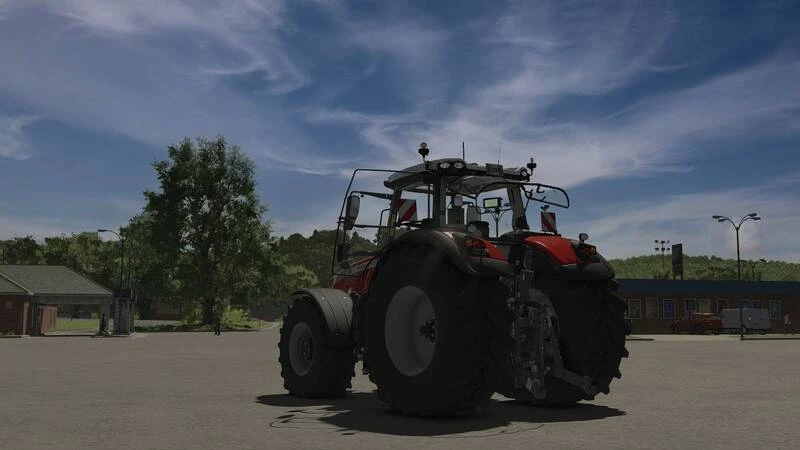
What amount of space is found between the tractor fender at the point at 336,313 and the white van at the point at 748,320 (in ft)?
181

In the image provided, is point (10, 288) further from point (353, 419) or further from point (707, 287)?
point (707, 287)

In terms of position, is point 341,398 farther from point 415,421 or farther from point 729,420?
point 729,420

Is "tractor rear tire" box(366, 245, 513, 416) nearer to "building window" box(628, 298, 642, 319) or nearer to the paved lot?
the paved lot

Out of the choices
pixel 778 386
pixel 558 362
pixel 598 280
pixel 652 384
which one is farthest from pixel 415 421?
pixel 778 386

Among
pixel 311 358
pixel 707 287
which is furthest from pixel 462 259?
pixel 707 287

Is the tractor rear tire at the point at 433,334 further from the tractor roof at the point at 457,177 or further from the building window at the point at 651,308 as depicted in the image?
the building window at the point at 651,308

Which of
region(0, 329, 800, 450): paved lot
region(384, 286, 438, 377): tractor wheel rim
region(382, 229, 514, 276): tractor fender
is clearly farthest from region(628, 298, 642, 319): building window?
region(382, 229, 514, 276): tractor fender

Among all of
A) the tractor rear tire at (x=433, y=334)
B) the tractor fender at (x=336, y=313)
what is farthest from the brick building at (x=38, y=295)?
the tractor rear tire at (x=433, y=334)

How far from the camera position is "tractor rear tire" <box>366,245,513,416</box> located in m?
7.14

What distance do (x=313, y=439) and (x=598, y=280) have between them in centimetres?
386

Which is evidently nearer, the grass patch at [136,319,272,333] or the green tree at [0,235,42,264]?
the grass patch at [136,319,272,333]

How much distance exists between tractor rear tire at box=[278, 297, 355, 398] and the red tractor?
0.02 m

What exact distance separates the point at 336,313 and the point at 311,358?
1018mm

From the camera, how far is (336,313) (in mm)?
9680
